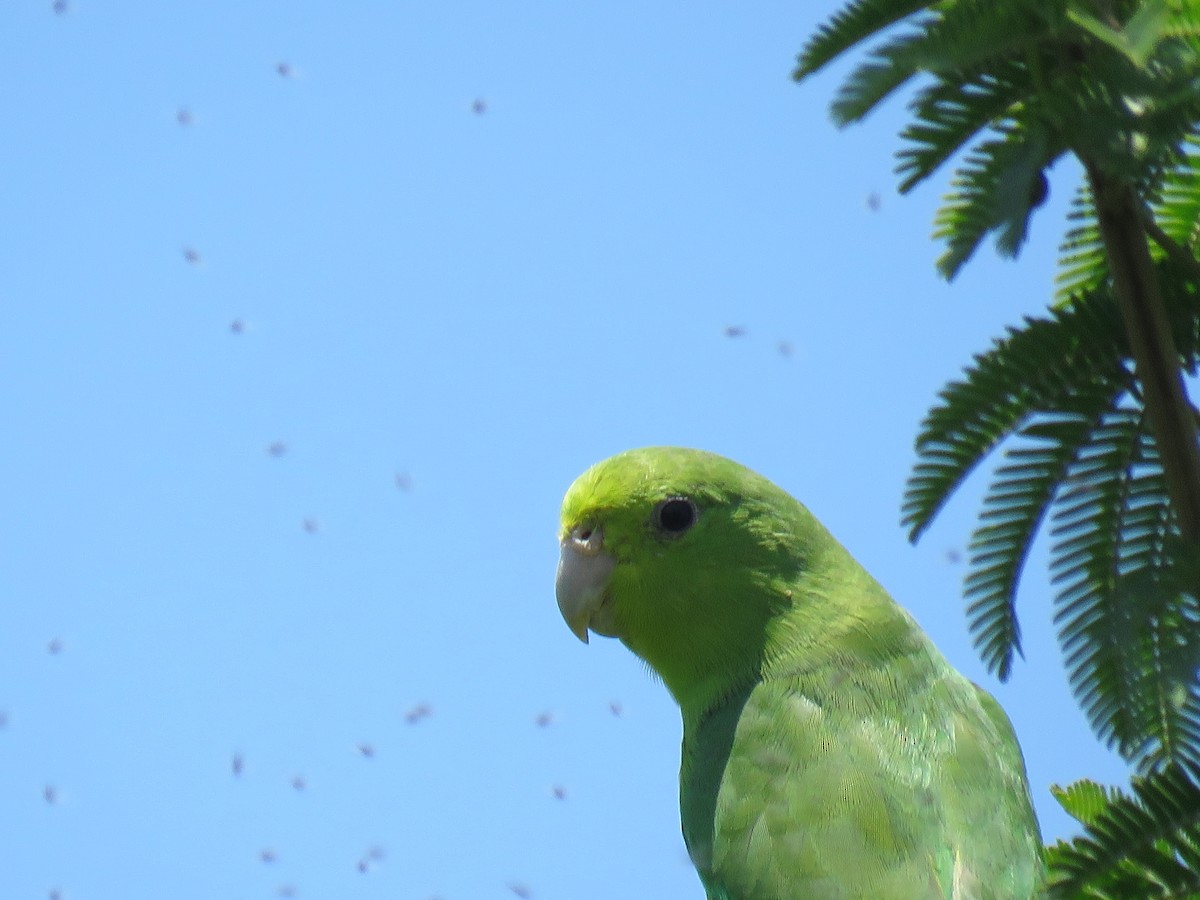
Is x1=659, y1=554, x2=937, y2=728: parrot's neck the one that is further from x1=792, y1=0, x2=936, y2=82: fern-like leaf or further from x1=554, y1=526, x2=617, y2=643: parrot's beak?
x1=792, y1=0, x2=936, y2=82: fern-like leaf

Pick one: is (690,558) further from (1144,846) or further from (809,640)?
(1144,846)

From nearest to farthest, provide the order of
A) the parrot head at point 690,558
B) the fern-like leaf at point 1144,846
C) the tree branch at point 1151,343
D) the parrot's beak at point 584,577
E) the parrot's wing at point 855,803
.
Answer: the fern-like leaf at point 1144,846, the tree branch at point 1151,343, the parrot's wing at point 855,803, the parrot head at point 690,558, the parrot's beak at point 584,577

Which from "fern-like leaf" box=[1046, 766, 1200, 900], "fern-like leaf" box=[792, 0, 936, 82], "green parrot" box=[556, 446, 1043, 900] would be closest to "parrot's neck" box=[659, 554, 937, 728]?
"green parrot" box=[556, 446, 1043, 900]

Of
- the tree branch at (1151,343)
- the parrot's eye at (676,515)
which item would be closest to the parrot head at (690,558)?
the parrot's eye at (676,515)

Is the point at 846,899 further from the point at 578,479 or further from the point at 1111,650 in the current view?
the point at 578,479

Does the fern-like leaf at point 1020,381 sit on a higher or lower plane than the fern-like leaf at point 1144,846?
higher

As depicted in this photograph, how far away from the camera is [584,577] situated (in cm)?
460

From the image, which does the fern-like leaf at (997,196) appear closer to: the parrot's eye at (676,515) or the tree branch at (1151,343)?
the tree branch at (1151,343)

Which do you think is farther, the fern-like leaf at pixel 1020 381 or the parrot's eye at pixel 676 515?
the parrot's eye at pixel 676 515

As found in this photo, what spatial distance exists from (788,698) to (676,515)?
28.8 inches

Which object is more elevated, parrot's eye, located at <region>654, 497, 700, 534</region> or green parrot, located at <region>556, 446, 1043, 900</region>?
parrot's eye, located at <region>654, 497, 700, 534</region>

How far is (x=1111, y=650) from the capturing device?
3.64 metres

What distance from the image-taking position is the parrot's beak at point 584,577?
4590 millimetres

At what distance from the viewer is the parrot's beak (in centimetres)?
459
